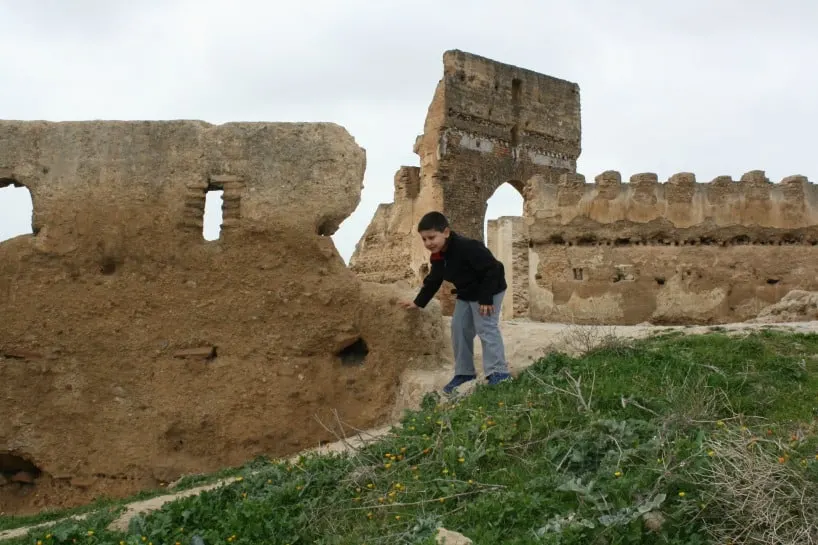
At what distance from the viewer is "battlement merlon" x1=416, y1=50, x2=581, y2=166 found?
69.9 ft

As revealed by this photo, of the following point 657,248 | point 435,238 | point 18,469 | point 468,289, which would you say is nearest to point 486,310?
point 468,289

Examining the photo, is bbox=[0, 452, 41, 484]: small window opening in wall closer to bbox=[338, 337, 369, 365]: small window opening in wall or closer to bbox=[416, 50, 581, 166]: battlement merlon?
bbox=[338, 337, 369, 365]: small window opening in wall

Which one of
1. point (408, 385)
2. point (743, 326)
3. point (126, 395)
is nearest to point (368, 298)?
point (408, 385)

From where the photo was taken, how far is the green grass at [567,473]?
140 inches

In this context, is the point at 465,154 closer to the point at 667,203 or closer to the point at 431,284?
the point at 667,203

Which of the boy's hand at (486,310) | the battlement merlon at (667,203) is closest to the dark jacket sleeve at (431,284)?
the boy's hand at (486,310)

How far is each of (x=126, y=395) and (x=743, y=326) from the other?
491cm

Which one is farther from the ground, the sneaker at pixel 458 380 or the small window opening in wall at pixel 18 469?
the sneaker at pixel 458 380

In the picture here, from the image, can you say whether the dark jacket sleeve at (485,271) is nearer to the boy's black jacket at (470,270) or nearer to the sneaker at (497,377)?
the boy's black jacket at (470,270)

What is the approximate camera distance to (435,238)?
6121 mm

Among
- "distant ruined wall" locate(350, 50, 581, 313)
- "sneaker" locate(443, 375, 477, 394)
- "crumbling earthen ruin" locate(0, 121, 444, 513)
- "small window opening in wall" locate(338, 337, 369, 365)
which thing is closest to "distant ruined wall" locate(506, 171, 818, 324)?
"small window opening in wall" locate(338, 337, 369, 365)

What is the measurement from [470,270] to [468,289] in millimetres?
143

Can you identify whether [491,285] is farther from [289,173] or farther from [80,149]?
[80,149]

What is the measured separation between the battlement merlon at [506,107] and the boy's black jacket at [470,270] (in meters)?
Result: 15.1
